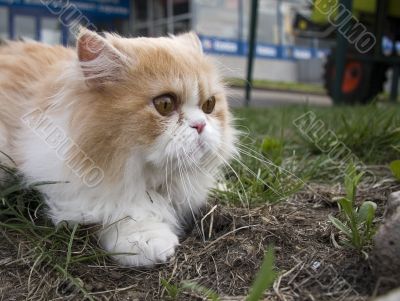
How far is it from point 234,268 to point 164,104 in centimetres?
53

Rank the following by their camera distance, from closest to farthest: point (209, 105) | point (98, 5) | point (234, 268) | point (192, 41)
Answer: point (234, 268), point (209, 105), point (192, 41), point (98, 5)

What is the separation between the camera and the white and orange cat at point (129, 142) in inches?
54.9

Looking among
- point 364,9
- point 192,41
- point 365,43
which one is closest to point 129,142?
point 192,41

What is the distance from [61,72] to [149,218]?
0.62 m

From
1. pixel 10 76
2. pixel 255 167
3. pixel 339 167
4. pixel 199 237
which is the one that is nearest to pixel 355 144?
pixel 339 167

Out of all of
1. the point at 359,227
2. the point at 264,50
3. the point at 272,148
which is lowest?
the point at 264,50

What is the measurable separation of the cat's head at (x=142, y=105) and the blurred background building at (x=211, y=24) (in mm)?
11146

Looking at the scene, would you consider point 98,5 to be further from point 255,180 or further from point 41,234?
point 41,234

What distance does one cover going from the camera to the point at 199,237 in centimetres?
155

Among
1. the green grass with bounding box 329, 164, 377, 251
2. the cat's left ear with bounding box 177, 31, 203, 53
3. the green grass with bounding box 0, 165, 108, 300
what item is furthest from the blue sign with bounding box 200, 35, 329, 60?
the green grass with bounding box 329, 164, 377, 251

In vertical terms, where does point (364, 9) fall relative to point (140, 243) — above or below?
above

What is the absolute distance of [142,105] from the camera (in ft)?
4.61

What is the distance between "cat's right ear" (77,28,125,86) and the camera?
1.43 m

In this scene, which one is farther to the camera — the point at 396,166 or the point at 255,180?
the point at 255,180
